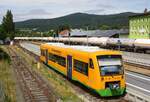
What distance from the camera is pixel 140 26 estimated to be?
430ft

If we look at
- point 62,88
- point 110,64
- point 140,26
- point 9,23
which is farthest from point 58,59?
point 9,23

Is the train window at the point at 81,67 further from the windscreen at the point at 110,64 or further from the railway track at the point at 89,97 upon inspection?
the windscreen at the point at 110,64

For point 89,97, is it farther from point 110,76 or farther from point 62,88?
point 62,88

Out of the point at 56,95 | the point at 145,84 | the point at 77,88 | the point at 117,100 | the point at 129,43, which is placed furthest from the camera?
the point at 129,43

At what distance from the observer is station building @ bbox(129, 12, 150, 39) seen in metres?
123

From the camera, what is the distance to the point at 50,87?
2762 centimetres

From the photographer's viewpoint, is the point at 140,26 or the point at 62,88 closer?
the point at 62,88

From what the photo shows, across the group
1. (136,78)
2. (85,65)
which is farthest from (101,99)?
(136,78)

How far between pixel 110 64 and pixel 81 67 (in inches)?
134

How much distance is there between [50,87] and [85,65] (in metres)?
4.76

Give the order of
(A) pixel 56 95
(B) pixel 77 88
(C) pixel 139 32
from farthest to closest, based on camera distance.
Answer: (C) pixel 139 32
(B) pixel 77 88
(A) pixel 56 95

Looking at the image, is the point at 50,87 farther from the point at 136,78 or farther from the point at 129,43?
the point at 129,43

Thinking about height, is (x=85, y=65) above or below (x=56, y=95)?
above

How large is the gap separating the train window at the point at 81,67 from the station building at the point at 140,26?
90.4m
